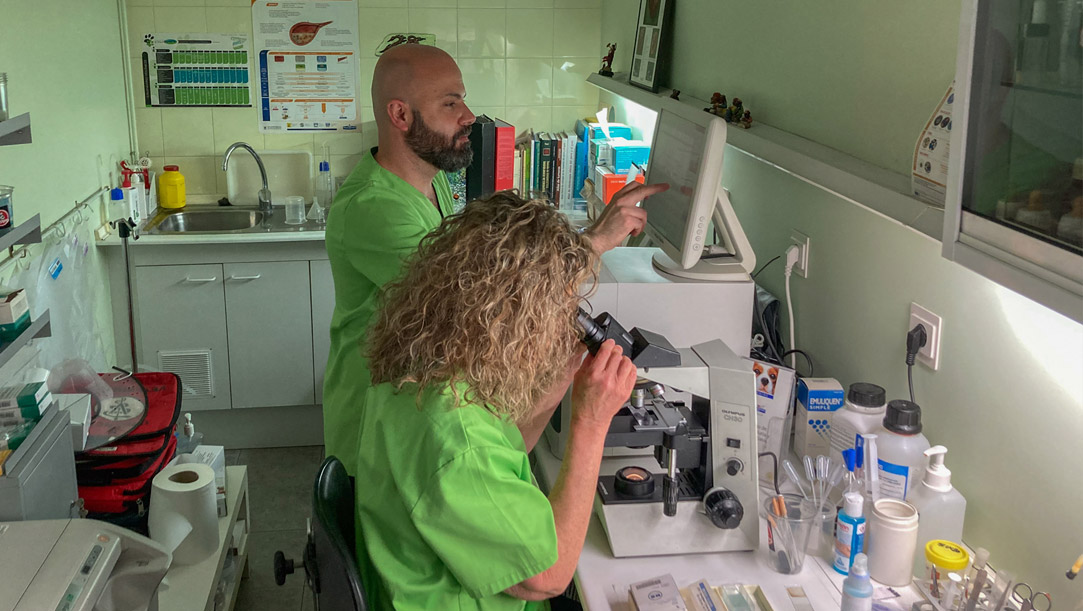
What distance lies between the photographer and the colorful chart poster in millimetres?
4246

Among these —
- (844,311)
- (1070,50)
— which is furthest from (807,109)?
(1070,50)

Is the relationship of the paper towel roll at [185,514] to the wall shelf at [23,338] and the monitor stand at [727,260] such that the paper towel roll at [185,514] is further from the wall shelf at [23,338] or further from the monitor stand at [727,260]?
the monitor stand at [727,260]

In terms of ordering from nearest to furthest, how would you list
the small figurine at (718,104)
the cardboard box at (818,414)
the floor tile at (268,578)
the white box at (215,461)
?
1. the cardboard box at (818,414)
2. the small figurine at (718,104)
3. the white box at (215,461)
4. the floor tile at (268,578)

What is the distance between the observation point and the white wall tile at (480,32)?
4441mm

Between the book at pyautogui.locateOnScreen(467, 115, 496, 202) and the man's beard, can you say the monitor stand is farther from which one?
the book at pyautogui.locateOnScreen(467, 115, 496, 202)

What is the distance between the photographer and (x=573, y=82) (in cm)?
461

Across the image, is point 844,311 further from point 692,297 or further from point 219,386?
point 219,386

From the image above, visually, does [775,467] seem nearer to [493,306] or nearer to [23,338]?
[493,306]

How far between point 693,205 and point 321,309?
2.26 metres

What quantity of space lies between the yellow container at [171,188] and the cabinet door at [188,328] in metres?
0.53

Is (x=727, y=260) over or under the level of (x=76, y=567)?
over

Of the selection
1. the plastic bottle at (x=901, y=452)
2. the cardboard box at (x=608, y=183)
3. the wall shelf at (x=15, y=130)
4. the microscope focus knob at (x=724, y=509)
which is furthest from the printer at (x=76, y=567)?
the cardboard box at (x=608, y=183)

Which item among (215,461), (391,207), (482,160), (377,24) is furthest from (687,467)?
(377,24)

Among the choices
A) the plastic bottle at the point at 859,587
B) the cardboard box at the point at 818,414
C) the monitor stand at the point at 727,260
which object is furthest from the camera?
the monitor stand at the point at 727,260
